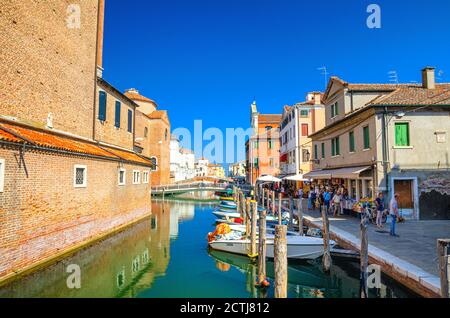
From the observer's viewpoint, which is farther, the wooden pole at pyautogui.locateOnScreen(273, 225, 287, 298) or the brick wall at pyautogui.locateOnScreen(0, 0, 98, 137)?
the brick wall at pyautogui.locateOnScreen(0, 0, 98, 137)

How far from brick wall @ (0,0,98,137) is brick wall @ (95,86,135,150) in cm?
108

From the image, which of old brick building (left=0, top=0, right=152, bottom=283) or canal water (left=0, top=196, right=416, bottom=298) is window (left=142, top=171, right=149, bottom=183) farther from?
canal water (left=0, top=196, right=416, bottom=298)

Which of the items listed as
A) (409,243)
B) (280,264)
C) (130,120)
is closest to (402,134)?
(409,243)

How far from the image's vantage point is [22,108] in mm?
10430

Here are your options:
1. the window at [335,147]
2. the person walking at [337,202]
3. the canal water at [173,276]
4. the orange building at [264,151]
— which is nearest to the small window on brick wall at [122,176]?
the canal water at [173,276]

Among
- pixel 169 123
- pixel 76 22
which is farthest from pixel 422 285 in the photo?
pixel 169 123

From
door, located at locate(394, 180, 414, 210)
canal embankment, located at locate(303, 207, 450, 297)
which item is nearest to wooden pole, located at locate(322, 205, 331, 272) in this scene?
canal embankment, located at locate(303, 207, 450, 297)

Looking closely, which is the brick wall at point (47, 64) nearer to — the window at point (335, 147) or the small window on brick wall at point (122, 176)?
the small window on brick wall at point (122, 176)

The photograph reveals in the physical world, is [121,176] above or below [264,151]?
below

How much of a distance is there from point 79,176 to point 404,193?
48.8 ft

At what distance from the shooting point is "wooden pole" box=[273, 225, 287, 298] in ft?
21.1

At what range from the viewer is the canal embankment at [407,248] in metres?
6.64

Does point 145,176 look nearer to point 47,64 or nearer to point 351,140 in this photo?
point 47,64

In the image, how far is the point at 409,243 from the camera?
372 inches
